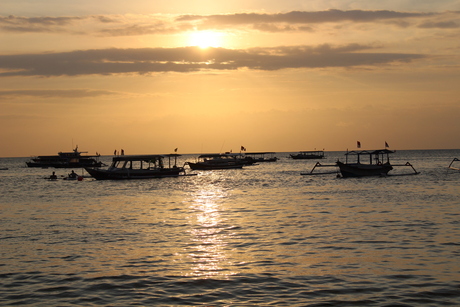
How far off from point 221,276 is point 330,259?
467cm

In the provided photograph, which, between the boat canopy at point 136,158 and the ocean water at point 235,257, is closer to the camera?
the ocean water at point 235,257

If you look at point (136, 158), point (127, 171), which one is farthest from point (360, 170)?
point (127, 171)

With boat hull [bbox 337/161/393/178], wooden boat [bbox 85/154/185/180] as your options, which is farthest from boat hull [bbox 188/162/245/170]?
boat hull [bbox 337/161/393/178]

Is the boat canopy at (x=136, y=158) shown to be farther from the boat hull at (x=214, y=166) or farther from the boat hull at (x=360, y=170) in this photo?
the boat hull at (x=214, y=166)

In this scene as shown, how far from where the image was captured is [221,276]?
17.7 m

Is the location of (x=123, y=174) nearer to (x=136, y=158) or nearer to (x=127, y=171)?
(x=127, y=171)

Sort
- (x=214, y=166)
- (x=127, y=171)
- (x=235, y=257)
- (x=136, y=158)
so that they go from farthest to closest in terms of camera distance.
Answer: (x=214, y=166)
(x=127, y=171)
(x=136, y=158)
(x=235, y=257)

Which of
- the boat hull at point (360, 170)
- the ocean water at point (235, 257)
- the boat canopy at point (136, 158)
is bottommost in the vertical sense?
the ocean water at point (235, 257)

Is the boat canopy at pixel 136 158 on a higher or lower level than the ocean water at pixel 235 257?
higher

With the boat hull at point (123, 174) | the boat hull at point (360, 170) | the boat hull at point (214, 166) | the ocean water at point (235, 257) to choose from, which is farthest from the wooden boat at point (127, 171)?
the boat hull at point (214, 166)

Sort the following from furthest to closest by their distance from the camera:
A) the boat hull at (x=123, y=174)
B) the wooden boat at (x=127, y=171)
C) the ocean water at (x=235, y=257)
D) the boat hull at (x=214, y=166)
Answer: the boat hull at (x=214, y=166) → the boat hull at (x=123, y=174) → the wooden boat at (x=127, y=171) → the ocean water at (x=235, y=257)

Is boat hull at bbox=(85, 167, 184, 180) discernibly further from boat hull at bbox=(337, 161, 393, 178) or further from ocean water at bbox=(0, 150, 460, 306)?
ocean water at bbox=(0, 150, 460, 306)

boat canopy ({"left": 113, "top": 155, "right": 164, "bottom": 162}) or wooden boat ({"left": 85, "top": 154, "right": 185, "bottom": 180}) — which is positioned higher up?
boat canopy ({"left": 113, "top": 155, "right": 164, "bottom": 162})

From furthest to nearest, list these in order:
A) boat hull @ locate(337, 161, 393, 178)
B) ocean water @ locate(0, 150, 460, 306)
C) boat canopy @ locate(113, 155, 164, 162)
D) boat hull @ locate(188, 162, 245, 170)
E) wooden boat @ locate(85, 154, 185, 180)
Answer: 1. boat hull @ locate(188, 162, 245, 170)
2. wooden boat @ locate(85, 154, 185, 180)
3. boat hull @ locate(337, 161, 393, 178)
4. boat canopy @ locate(113, 155, 164, 162)
5. ocean water @ locate(0, 150, 460, 306)
